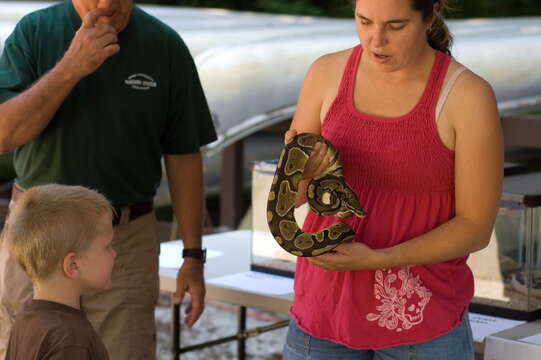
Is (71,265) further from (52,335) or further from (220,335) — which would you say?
(220,335)

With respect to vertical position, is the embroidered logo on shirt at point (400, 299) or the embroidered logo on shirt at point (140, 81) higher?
the embroidered logo on shirt at point (140, 81)

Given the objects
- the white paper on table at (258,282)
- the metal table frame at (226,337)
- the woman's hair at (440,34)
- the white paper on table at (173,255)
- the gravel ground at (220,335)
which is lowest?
the gravel ground at (220,335)

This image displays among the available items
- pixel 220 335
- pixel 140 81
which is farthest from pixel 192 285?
pixel 220 335

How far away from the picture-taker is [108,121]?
328 cm

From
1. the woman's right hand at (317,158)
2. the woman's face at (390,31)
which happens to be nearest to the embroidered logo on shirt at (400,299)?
the woman's right hand at (317,158)

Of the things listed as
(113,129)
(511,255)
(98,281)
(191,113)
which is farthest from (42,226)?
(511,255)

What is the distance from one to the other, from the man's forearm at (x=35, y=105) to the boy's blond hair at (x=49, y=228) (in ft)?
1.53

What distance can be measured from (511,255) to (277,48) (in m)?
4.13

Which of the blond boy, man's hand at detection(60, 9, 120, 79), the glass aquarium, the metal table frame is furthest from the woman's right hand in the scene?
the metal table frame

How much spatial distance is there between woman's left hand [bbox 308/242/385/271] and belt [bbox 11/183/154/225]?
0.95 metres

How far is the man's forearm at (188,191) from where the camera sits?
11.9 ft

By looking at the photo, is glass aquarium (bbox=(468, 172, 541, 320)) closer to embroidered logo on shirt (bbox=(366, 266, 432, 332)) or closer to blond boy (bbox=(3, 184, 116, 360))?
embroidered logo on shirt (bbox=(366, 266, 432, 332))

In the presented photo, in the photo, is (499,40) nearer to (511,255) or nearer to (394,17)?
(511,255)

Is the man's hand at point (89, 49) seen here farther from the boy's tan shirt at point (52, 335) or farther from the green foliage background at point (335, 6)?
the green foliage background at point (335, 6)
